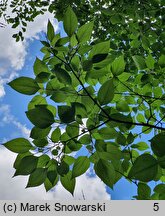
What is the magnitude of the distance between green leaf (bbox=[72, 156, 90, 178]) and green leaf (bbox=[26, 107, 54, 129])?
0.26 m

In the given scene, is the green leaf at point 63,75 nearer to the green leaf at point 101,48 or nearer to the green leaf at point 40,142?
the green leaf at point 101,48

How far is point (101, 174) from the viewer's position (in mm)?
1375

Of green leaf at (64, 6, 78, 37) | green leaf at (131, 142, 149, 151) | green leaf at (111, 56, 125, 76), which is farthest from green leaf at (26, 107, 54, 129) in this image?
green leaf at (131, 142, 149, 151)

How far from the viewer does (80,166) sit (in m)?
1.47

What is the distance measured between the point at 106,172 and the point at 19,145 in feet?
1.53

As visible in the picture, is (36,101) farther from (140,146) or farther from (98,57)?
(140,146)

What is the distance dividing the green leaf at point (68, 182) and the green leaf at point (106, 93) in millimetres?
442

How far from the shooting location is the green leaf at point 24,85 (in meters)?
1.44

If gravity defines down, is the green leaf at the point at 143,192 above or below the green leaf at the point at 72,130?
below

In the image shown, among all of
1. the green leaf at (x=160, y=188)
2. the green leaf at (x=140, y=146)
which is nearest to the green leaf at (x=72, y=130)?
the green leaf at (x=160, y=188)

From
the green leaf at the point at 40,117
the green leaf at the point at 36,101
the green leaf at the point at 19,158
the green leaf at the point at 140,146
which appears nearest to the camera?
the green leaf at the point at 40,117

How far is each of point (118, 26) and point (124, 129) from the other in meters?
2.73

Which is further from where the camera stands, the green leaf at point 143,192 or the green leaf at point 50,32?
the green leaf at point 143,192

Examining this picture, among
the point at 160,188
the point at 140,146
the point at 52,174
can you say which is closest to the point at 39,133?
the point at 52,174
